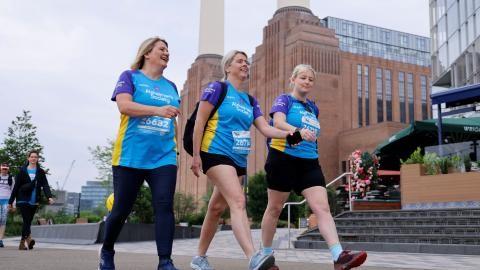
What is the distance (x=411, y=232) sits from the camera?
11.1 metres

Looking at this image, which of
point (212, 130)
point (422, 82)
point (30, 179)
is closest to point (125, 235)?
point (30, 179)

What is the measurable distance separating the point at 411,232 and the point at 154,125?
8.22 metres

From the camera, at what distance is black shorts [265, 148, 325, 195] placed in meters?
4.93

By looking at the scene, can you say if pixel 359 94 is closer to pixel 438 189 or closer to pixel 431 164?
pixel 431 164

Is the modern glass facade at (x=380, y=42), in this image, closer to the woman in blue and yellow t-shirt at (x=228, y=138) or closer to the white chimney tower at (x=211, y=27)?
the white chimney tower at (x=211, y=27)

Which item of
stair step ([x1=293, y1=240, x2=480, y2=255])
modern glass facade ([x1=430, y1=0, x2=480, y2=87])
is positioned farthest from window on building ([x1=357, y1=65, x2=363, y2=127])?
stair step ([x1=293, y1=240, x2=480, y2=255])

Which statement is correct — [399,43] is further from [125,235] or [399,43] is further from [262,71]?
[125,235]

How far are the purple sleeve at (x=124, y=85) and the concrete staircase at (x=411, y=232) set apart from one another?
7058mm

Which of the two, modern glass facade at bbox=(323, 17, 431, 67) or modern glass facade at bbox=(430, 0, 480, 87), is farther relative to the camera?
modern glass facade at bbox=(323, 17, 431, 67)

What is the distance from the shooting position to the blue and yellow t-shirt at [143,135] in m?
4.27

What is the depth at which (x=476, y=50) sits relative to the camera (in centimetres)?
3003

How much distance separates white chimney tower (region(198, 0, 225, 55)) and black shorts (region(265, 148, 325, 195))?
9109 centimetres

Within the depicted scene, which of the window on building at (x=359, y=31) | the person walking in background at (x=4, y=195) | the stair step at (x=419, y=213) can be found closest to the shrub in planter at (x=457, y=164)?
the stair step at (x=419, y=213)

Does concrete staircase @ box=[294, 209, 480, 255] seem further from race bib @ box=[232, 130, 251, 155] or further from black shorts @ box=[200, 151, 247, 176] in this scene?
black shorts @ box=[200, 151, 247, 176]
